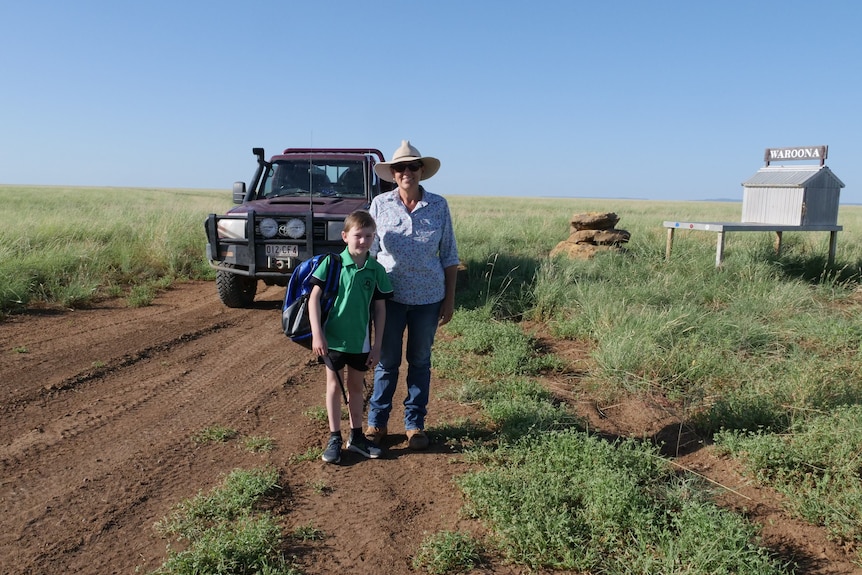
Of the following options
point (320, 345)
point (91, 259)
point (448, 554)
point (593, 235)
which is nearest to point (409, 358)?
point (320, 345)

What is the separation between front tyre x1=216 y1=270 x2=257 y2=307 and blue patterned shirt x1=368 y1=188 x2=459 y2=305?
14.1 ft

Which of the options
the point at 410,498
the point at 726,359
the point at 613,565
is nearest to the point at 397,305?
the point at 410,498

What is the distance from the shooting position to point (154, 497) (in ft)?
9.96

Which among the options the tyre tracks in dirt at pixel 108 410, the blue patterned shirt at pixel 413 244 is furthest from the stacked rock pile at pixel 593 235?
the blue patterned shirt at pixel 413 244

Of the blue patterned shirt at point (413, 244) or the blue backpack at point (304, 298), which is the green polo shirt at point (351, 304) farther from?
the blue patterned shirt at point (413, 244)

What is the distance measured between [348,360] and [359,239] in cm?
66

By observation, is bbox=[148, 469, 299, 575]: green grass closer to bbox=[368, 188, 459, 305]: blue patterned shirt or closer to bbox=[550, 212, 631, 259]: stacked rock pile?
bbox=[368, 188, 459, 305]: blue patterned shirt

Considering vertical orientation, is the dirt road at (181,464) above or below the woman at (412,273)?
below

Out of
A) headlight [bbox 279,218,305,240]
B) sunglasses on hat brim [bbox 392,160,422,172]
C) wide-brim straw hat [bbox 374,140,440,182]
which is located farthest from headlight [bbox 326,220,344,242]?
sunglasses on hat brim [bbox 392,160,422,172]

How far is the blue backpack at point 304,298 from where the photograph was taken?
11.0ft

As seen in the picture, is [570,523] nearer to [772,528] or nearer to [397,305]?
[772,528]

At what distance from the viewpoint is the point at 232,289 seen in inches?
293

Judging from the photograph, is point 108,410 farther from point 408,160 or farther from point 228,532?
point 408,160

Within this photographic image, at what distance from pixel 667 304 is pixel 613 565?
4.80m
